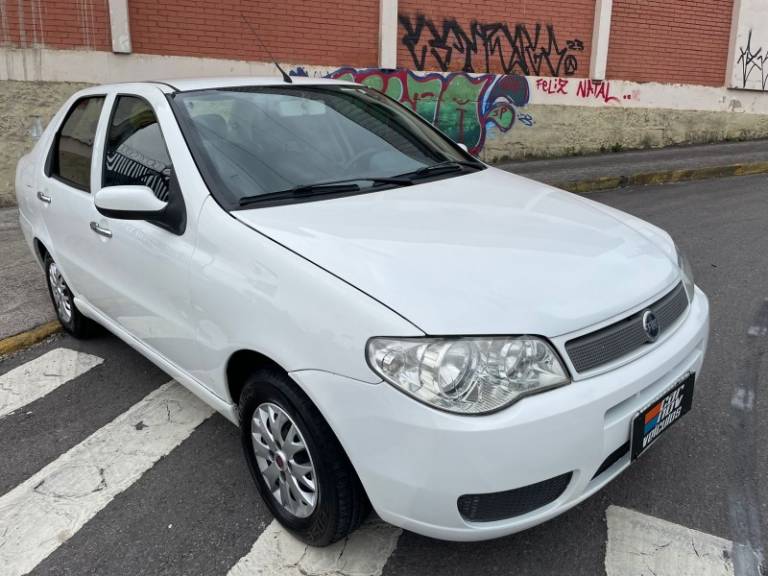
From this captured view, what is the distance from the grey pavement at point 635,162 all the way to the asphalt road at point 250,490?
236 inches

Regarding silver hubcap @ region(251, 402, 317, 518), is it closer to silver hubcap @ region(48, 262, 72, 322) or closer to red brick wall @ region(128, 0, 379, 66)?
silver hubcap @ region(48, 262, 72, 322)

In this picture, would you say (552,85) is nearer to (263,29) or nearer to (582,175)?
(582,175)

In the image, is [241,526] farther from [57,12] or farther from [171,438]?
[57,12]

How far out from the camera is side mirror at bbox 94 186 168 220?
274 centimetres

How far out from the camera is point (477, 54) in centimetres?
1091

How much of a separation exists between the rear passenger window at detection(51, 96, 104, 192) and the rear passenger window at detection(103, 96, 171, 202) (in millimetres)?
249

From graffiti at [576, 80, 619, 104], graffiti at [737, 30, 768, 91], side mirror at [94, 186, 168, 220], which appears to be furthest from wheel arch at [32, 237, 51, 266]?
graffiti at [737, 30, 768, 91]

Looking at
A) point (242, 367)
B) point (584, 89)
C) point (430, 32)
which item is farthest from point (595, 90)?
point (242, 367)

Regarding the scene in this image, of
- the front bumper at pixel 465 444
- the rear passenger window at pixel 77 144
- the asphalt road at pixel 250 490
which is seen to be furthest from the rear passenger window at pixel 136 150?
the front bumper at pixel 465 444

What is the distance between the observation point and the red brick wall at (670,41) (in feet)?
39.7

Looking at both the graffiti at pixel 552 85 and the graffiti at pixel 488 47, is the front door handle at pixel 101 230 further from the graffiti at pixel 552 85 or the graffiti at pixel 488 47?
the graffiti at pixel 552 85

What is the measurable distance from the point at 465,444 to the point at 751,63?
47.0 feet

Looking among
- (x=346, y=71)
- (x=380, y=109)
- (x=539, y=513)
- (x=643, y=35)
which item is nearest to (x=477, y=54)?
(x=346, y=71)

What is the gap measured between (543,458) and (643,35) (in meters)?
12.3
